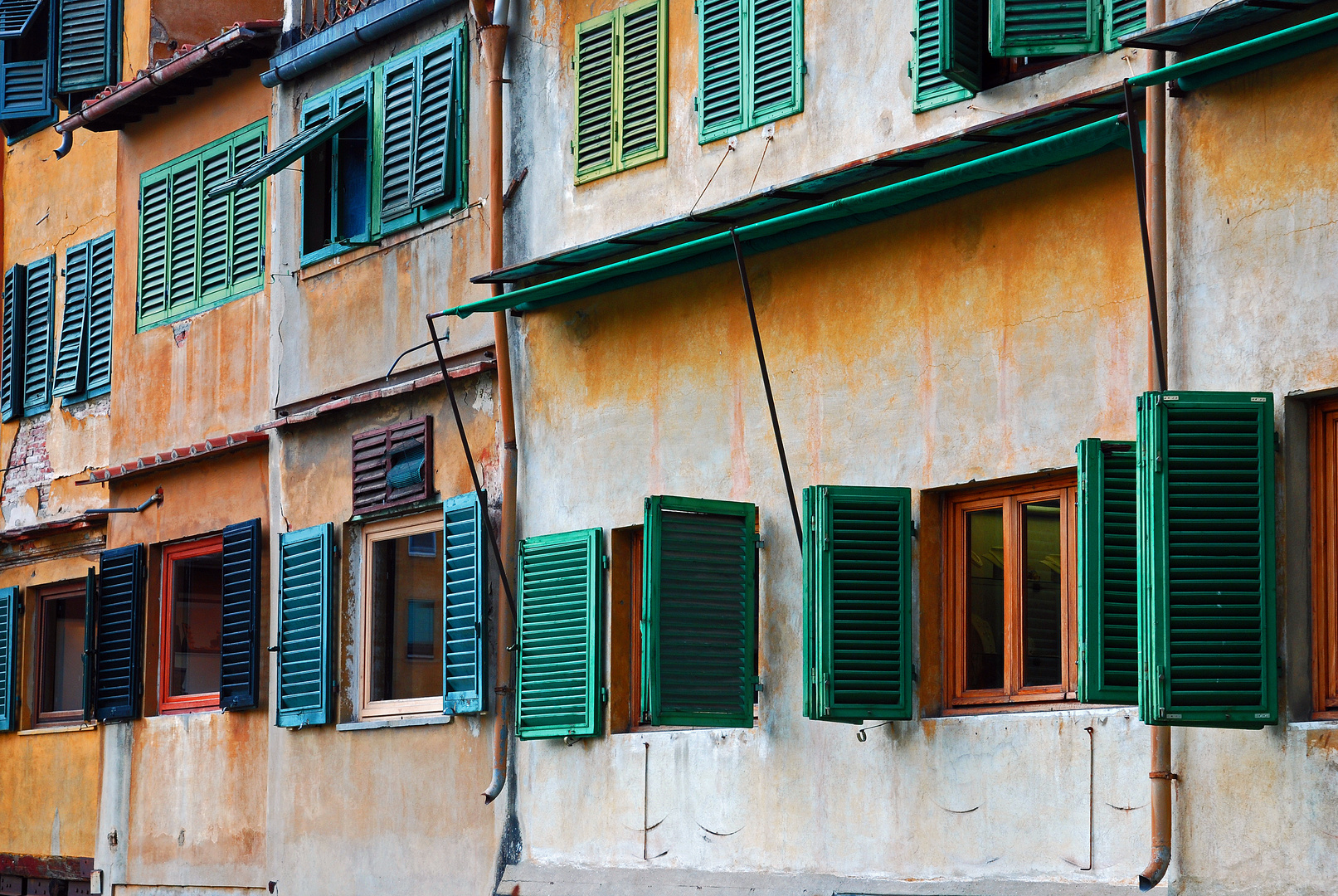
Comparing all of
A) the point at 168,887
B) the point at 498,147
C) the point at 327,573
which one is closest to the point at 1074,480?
the point at 498,147

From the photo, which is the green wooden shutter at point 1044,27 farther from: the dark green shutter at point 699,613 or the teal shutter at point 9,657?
the teal shutter at point 9,657

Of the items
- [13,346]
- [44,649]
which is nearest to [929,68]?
[44,649]

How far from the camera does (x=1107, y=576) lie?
316 inches

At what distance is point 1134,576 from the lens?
803 centimetres

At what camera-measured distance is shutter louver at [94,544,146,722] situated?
15539mm

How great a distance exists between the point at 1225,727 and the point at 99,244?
39.5ft

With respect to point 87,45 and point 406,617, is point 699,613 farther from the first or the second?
point 87,45

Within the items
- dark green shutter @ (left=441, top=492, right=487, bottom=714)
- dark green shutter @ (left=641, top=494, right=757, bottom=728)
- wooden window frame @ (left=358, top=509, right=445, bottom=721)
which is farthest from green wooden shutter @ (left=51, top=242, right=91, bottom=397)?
dark green shutter @ (left=641, top=494, right=757, bottom=728)

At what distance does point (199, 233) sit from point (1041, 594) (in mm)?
8503

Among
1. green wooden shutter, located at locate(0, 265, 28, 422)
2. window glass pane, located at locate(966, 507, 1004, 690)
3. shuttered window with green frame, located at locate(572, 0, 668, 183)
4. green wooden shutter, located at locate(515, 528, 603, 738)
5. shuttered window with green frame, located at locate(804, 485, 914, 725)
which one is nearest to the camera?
shuttered window with green frame, located at locate(804, 485, 914, 725)

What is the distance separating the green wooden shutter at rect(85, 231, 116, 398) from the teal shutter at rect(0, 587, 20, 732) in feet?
6.86

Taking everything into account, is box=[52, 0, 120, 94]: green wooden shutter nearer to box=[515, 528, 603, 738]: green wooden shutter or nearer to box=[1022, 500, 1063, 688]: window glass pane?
box=[515, 528, 603, 738]: green wooden shutter

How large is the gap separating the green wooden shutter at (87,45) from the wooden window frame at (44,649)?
4.40 meters

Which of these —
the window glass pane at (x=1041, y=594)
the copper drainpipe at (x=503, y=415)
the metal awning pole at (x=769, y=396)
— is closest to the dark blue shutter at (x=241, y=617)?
the copper drainpipe at (x=503, y=415)
